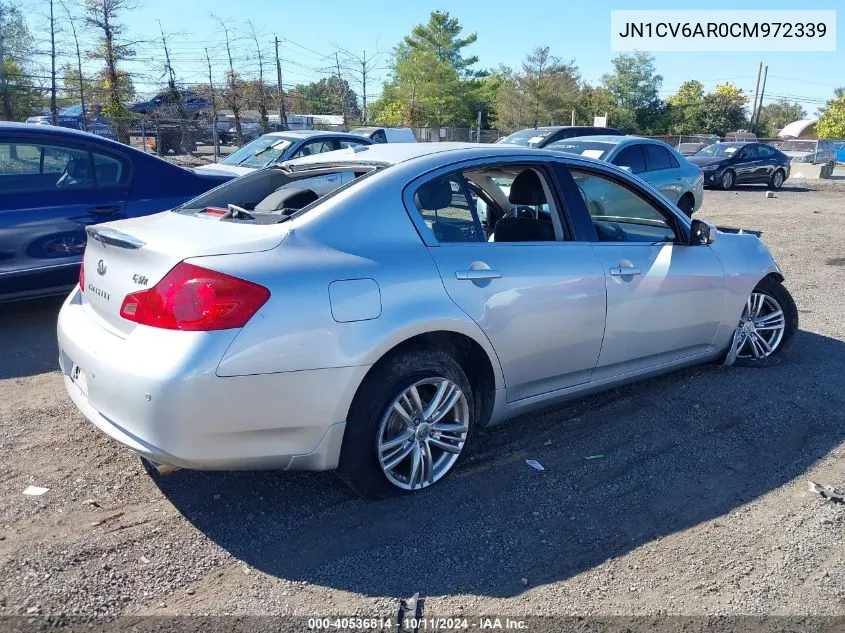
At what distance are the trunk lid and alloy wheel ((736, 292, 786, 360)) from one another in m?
3.54

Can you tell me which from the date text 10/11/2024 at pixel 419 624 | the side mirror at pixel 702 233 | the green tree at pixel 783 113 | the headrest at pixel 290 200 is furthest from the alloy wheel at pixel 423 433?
the green tree at pixel 783 113

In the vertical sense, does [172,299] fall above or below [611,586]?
above

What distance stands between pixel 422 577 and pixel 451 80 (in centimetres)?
5339

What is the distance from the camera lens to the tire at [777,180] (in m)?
22.7

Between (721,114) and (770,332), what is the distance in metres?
65.7

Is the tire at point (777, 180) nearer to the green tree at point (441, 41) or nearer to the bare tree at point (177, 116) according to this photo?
the bare tree at point (177, 116)

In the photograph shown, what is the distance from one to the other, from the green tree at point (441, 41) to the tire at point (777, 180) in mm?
35161

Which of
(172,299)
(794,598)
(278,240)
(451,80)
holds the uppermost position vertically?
(451,80)

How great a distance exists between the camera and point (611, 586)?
9.11ft

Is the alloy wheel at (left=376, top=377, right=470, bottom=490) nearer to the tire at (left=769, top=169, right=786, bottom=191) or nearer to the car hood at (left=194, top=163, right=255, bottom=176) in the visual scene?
the car hood at (left=194, top=163, right=255, bottom=176)

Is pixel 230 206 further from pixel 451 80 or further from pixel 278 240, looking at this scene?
pixel 451 80

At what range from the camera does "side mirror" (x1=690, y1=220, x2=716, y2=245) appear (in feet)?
14.8

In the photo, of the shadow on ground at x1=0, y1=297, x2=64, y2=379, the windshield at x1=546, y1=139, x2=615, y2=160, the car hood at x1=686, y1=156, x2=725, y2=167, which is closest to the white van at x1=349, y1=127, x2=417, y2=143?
the windshield at x1=546, y1=139, x2=615, y2=160

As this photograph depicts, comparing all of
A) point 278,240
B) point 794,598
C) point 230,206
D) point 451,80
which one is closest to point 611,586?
point 794,598
